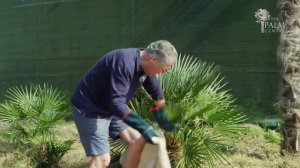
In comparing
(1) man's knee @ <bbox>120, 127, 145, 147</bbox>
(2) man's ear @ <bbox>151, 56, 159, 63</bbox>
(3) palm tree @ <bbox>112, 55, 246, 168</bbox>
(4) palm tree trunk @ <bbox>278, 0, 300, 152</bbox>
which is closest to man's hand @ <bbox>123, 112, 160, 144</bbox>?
(1) man's knee @ <bbox>120, 127, 145, 147</bbox>

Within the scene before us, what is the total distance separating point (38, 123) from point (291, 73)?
Answer: 3.09 meters

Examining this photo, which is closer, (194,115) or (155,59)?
(155,59)

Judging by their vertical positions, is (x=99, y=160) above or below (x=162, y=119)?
below

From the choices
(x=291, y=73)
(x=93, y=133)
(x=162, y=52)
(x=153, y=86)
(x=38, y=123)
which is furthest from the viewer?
(x=38, y=123)

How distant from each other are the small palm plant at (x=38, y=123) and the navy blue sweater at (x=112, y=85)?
2.01m

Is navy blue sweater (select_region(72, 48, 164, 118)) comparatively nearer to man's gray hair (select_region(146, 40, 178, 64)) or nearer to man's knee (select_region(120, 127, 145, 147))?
man's gray hair (select_region(146, 40, 178, 64))

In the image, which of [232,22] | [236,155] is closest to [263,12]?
[232,22]

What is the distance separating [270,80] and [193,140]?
269 centimetres

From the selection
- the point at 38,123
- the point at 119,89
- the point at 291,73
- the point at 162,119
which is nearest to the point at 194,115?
the point at 162,119

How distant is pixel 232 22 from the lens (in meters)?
7.91

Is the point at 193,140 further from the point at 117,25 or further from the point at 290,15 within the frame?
the point at 117,25

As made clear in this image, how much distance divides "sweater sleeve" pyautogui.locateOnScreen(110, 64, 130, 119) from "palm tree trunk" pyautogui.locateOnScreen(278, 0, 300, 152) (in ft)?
7.91

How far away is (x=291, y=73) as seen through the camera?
19.3 ft

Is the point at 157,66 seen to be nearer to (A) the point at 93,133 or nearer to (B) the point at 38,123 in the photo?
(A) the point at 93,133
